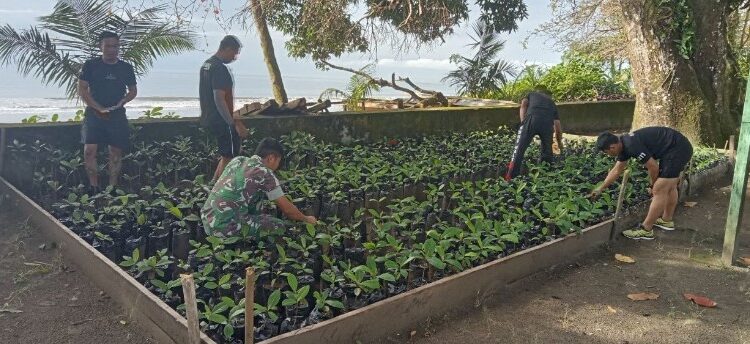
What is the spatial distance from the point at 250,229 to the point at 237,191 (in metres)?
0.27

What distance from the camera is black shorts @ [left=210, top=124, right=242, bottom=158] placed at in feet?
18.3

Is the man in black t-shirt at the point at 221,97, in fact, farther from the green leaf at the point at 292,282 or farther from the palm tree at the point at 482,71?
the palm tree at the point at 482,71

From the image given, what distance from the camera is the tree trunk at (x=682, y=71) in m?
8.80

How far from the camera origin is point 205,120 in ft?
18.5

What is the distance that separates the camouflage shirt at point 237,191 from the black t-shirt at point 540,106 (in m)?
3.77

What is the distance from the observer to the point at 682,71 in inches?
352

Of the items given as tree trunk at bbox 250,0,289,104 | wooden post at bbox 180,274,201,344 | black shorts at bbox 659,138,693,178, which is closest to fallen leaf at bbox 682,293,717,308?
black shorts at bbox 659,138,693,178

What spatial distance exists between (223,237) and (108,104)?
253 cm

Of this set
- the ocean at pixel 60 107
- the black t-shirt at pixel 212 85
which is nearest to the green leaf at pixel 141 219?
the black t-shirt at pixel 212 85

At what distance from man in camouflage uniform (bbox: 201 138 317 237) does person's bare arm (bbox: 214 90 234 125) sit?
1.78 meters

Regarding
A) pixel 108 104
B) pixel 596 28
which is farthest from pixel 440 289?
pixel 596 28

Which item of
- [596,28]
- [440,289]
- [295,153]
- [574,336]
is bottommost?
[574,336]

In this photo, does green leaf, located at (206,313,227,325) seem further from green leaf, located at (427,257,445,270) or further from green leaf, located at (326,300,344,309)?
green leaf, located at (427,257,445,270)

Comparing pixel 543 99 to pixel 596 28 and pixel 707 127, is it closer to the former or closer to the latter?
pixel 707 127
